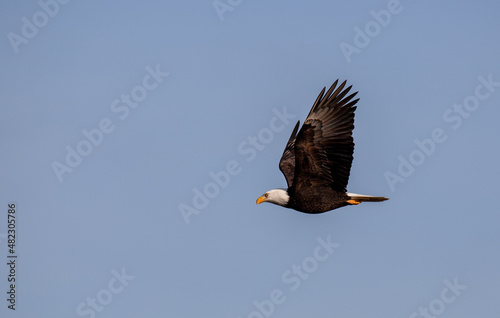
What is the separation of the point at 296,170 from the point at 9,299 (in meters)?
7.57

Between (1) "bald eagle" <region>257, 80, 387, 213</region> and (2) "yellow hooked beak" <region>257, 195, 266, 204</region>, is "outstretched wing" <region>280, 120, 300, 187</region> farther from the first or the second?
(1) "bald eagle" <region>257, 80, 387, 213</region>

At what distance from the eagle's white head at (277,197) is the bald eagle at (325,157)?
0.04 meters

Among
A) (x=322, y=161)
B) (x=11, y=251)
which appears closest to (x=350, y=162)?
(x=322, y=161)

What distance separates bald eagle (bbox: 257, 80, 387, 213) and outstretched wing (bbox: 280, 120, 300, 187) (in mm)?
1713

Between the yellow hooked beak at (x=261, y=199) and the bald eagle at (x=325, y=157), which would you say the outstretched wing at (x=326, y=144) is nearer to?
the bald eagle at (x=325, y=157)

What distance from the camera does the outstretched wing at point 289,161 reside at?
23.8 metres

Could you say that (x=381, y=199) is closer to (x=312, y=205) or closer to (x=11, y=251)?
(x=312, y=205)

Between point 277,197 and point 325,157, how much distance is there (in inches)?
63.1

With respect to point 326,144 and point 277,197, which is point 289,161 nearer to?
point 277,197

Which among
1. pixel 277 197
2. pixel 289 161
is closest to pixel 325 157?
pixel 277 197

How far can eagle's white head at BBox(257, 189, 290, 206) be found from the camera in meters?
22.2

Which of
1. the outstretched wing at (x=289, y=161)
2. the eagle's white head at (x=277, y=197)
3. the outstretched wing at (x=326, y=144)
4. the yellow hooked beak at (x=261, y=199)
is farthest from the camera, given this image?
the outstretched wing at (x=289, y=161)

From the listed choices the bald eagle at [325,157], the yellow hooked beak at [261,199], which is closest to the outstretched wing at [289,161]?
the yellow hooked beak at [261,199]

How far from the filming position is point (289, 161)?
24.3 metres
